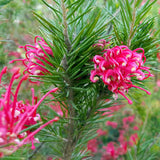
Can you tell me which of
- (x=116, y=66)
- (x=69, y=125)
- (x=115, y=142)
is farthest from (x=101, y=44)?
(x=115, y=142)

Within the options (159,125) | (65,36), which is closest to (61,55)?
(65,36)

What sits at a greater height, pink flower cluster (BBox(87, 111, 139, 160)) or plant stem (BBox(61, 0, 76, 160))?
plant stem (BBox(61, 0, 76, 160))

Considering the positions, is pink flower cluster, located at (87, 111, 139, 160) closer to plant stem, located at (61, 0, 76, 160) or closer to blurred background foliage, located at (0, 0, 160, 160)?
blurred background foliage, located at (0, 0, 160, 160)

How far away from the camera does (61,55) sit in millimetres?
423

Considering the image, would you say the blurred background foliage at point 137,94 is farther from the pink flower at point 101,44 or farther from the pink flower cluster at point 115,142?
the pink flower cluster at point 115,142

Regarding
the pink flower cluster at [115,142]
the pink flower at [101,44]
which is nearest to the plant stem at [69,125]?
the pink flower at [101,44]

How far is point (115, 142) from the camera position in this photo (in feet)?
5.87

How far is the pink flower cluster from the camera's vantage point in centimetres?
132

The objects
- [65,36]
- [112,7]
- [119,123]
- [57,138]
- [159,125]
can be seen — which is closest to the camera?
[65,36]

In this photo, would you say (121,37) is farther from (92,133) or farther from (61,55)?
(92,133)

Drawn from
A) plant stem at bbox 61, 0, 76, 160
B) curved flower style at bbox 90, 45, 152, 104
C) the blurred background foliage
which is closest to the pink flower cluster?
the blurred background foliage

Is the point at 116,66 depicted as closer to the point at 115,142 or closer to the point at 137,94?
the point at 137,94

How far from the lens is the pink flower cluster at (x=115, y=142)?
4.34ft

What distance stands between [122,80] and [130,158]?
46cm
